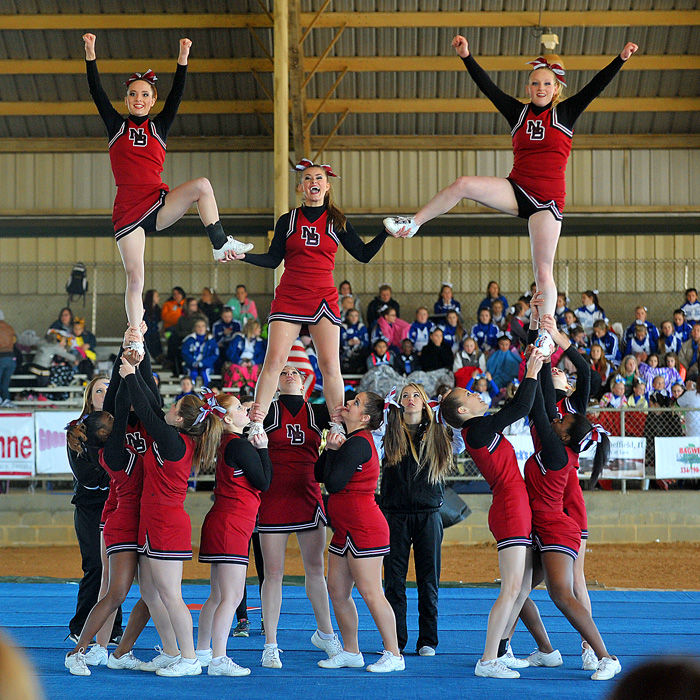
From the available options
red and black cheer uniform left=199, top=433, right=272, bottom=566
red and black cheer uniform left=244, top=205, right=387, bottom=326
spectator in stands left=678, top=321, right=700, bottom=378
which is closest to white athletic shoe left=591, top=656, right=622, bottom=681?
red and black cheer uniform left=199, top=433, right=272, bottom=566

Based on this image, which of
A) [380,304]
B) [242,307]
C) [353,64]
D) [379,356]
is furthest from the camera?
[353,64]

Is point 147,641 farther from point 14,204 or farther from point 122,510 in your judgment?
point 14,204

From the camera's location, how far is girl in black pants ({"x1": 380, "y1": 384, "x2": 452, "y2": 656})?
626 cm

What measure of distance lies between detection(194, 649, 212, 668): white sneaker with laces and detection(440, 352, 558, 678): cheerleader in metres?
1.67

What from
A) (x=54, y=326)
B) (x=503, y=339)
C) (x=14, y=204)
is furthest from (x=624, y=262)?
(x=14, y=204)

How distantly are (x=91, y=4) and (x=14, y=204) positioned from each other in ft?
16.0

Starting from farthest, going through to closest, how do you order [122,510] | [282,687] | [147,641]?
[147,641], [122,510], [282,687]

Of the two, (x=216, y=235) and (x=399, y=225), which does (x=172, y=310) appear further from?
(x=399, y=225)

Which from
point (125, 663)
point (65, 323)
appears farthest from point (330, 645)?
point (65, 323)

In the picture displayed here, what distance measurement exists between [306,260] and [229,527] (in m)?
1.80

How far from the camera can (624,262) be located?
19281 millimetres

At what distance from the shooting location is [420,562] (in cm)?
636

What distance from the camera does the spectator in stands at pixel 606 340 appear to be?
1445 centimetres

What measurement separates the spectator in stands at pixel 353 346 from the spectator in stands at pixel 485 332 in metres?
1.81
